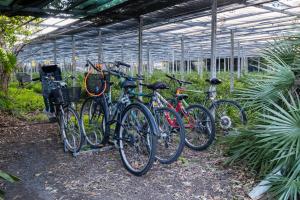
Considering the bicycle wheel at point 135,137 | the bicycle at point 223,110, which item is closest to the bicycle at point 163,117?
the bicycle wheel at point 135,137

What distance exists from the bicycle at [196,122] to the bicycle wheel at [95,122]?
96 cm

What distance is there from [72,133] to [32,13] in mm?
3009

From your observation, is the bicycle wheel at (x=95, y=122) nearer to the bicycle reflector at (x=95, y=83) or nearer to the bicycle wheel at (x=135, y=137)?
the bicycle reflector at (x=95, y=83)

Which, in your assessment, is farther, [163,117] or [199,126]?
[199,126]

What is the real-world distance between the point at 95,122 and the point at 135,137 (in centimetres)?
107

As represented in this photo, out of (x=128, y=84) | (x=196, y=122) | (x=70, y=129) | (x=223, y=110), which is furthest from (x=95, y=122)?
(x=223, y=110)

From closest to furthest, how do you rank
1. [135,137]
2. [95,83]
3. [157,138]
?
[157,138], [135,137], [95,83]

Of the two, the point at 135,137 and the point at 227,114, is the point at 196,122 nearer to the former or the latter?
the point at 227,114

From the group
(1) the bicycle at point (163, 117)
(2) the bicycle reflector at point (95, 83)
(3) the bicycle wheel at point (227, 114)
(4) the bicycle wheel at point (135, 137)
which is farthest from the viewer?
(3) the bicycle wheel at point (227, 114)

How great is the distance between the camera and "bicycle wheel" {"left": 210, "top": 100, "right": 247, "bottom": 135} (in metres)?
4.58

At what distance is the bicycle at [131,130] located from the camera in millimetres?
3359

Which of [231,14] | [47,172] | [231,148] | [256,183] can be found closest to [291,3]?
[231,14]

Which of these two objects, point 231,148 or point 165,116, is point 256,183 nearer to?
point 231,148

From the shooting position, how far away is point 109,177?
3.47m
